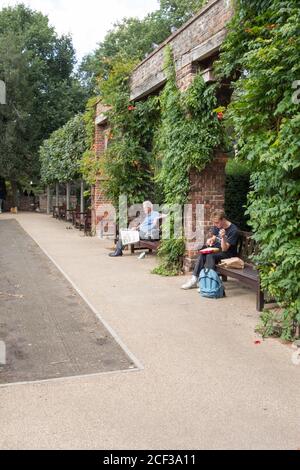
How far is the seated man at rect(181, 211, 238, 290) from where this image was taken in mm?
7504

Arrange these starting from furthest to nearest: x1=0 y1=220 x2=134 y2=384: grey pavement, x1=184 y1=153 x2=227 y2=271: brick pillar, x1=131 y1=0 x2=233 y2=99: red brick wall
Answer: x1=184 y1=153 x2=227 y2=271: brick pillar → x1=131 y1=0 x2=233 y2=99: red brick wall → x1=0 y1=220 x2=134 y2=384: grey pavement

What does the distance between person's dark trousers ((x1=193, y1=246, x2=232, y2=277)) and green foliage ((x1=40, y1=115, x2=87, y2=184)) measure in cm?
1201

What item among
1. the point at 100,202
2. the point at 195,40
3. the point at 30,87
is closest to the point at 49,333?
the point at 195,40

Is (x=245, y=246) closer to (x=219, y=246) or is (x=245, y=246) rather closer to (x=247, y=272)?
(x=219, y=246)

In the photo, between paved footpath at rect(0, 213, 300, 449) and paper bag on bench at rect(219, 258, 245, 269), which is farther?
paper bag on bench at rect(219, 258, 245, 269)

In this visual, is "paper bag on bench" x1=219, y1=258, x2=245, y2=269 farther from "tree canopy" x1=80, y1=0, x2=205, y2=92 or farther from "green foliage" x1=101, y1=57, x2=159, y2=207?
"tree canopy" x1=80, y1=0, x2=205, y2=92

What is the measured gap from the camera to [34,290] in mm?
7734

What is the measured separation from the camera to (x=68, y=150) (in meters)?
20.2

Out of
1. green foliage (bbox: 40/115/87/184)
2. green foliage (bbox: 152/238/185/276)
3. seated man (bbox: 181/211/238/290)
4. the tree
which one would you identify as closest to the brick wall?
green foliage (bbox: 152/238/185/276)

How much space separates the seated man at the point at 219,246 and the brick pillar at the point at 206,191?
833 mm

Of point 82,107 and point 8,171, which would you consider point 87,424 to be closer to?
point 8,171

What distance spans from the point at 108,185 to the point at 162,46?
4114 mm

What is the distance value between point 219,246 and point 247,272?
0.96m
